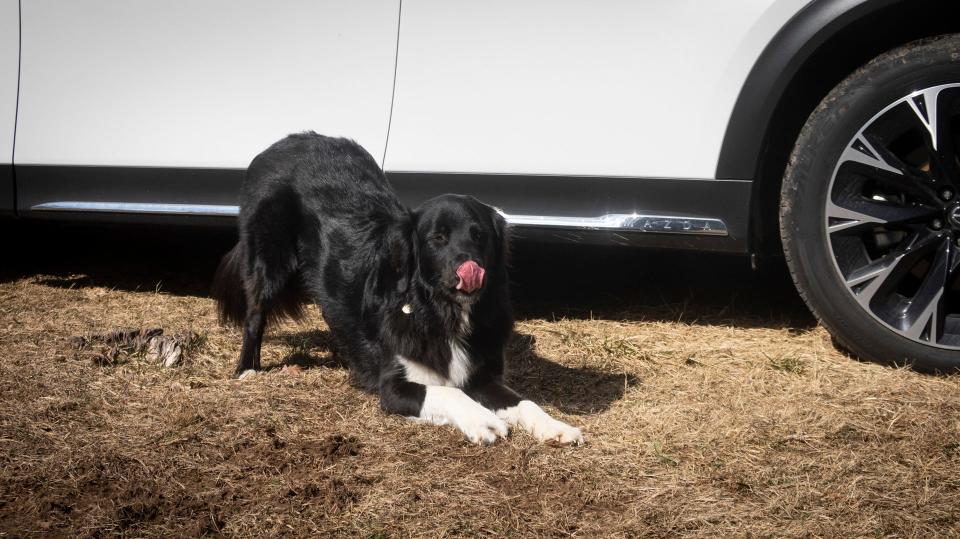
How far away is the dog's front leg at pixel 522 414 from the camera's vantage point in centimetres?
300

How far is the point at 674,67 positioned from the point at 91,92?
8.91 feet

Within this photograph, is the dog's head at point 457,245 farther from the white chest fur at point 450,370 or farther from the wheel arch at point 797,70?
the wheel arch at point 797,70

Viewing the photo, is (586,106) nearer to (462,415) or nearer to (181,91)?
(462,415)

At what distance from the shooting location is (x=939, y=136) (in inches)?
131

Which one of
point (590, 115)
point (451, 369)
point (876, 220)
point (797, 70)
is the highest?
point (797, 70)

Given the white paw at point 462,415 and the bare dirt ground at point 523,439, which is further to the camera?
the white paw at point 462,415

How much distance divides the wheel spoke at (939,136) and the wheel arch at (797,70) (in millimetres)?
362

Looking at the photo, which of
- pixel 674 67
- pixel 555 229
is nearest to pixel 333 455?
pixel 555 229

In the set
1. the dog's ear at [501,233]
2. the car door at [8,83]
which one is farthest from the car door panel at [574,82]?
the car door at [8,83]

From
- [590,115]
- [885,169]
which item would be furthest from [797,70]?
[590,115]

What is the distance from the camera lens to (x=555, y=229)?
3.87 metres

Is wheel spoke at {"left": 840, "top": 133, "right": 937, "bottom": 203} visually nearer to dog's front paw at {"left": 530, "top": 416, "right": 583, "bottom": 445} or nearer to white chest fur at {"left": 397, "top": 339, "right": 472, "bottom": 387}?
dog's front paw at {"left": 530, "top": 416, "right": 583, "bottom": 445}

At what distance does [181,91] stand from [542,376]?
210 cm

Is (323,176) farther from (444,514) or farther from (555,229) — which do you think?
(444,514)
